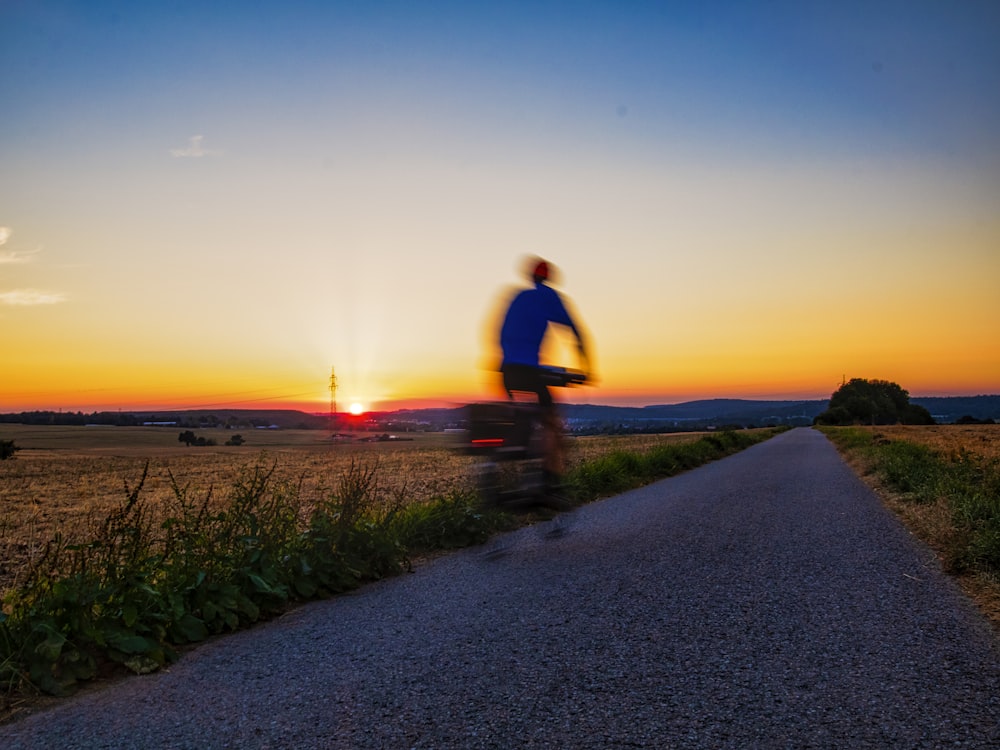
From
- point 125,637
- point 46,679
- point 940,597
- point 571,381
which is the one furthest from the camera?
point 571,381

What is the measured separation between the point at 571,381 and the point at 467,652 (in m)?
3.84

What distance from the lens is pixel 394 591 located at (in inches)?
216

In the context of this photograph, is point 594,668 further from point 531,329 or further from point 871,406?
point 871,406

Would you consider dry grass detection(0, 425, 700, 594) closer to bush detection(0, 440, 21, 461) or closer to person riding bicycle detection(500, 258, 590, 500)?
bush detection(0, 440, 21, 461)

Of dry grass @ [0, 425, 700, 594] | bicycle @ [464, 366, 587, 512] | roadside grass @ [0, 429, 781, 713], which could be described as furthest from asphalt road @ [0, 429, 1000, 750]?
dry grass @ [0, 425, 700, 594]

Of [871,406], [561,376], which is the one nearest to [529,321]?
[561,376]

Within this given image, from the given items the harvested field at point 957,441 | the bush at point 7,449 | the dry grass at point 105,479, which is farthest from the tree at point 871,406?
the bush at point 7,449

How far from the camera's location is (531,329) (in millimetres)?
6902

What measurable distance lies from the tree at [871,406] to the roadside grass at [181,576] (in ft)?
499

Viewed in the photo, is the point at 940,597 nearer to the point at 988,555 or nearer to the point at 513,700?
the point at 988,555

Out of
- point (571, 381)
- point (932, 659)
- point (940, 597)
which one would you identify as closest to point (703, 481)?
point (571, 381)

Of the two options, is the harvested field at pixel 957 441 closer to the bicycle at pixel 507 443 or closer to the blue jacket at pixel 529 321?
the bicycle at pixel 507 443

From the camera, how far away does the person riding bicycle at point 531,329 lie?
687cm

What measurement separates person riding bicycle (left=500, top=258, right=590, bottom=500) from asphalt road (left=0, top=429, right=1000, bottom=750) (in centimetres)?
179
